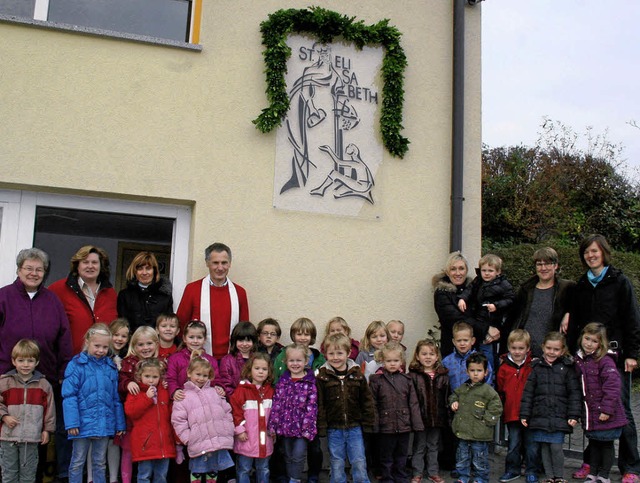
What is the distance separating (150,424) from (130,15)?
359cm

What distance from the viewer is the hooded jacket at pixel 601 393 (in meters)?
5.33

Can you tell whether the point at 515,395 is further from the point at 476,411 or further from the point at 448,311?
the point at 448,311

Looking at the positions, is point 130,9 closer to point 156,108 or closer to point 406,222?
point 156,108

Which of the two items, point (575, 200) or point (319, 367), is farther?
point (575, 200)

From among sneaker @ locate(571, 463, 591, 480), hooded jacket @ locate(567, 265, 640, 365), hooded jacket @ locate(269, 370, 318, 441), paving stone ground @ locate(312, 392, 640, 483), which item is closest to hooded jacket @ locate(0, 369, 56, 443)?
hooded jacket @ locate(269, 370, 318, 441)

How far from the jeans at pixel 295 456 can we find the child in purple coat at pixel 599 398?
2124 millimetres

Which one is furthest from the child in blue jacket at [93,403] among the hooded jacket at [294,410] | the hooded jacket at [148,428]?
the hooded jacket at [294,410]

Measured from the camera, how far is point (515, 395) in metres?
5.72

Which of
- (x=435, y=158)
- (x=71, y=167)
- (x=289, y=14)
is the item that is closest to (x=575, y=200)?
(x=435, y=158)

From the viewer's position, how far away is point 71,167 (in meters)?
6.03

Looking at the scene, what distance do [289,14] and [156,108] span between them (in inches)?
59.5

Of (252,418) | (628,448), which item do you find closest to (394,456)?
(252,418)

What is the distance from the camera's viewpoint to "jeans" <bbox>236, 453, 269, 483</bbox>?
5223 millimetres

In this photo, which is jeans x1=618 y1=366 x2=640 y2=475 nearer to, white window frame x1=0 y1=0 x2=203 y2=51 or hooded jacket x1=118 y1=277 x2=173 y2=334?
hooded jacket x1=118 y1=277 x2=173 y2=334
